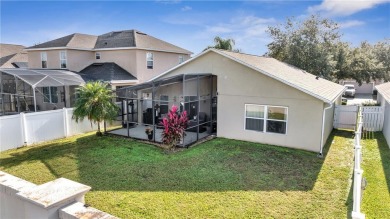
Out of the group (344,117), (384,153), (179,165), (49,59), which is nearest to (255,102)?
(179,165)

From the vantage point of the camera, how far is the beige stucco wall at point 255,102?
38.8 feet

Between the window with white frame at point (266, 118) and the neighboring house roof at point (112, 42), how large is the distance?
13321mm

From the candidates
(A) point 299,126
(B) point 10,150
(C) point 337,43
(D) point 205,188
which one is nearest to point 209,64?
(A) point 299,126

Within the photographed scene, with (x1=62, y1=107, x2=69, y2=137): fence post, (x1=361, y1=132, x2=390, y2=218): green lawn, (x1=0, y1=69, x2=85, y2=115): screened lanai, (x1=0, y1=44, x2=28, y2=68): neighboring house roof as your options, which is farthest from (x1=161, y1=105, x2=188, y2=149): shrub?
(x1=0, y1=44, x2=28, y2=68): neighboring house roof

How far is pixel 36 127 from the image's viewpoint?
1312 centimetres

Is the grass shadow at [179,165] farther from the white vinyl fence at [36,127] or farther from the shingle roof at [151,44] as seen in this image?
the shingle roof at [151,44]

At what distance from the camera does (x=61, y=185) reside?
8.66 ft

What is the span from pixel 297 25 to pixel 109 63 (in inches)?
768

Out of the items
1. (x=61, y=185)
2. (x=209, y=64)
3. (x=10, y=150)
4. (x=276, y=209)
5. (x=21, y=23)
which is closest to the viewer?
(x=61, y=185)

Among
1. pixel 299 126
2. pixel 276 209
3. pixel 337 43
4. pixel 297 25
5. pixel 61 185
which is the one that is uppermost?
pixel 297 25

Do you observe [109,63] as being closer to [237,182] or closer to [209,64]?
[209,64]

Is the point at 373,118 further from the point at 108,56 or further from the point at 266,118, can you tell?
the point at 108,56

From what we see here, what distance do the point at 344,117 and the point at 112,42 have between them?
20.4 metres

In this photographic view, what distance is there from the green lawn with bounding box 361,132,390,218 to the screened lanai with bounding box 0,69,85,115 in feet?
54.4
